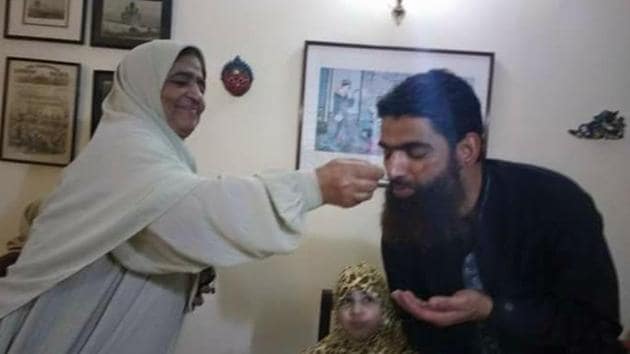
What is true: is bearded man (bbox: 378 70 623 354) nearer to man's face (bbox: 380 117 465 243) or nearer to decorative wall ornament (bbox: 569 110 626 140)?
man's face (bbox: 380 117 465 243)

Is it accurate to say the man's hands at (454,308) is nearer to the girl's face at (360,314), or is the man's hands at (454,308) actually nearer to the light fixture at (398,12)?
the girl's face at (360,314)

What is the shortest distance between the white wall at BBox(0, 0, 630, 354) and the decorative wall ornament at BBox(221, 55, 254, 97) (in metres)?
0.02

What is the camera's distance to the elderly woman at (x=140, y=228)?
93cm

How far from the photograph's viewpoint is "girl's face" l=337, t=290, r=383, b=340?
110 cm

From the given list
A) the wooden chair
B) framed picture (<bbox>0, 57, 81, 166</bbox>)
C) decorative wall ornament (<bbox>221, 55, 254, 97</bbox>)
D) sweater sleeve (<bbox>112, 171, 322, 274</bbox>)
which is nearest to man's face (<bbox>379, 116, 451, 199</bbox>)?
sweater sleeve (<bbox>112, 171, 322, 274</bbox>)

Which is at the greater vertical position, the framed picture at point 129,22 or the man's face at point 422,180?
the framed picture at point 129,22

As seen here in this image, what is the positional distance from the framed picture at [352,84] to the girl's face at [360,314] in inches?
12.2

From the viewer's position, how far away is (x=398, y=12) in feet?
4.77

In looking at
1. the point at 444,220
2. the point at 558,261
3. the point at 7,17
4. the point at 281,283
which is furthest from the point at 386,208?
the point at 7,17

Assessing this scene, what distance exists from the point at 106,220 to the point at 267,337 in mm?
634

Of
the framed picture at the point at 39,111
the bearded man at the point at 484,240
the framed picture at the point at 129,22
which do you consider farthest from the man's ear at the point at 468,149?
the framed picture at the point at 39,111

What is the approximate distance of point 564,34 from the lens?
4.51 feet

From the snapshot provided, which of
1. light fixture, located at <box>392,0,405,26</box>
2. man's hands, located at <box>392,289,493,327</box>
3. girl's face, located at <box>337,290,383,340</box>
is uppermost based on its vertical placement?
light fixture, located at <box>392,0,405,26</box>

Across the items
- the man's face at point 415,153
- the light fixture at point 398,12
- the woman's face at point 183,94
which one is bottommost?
the man's face at point 415,153
